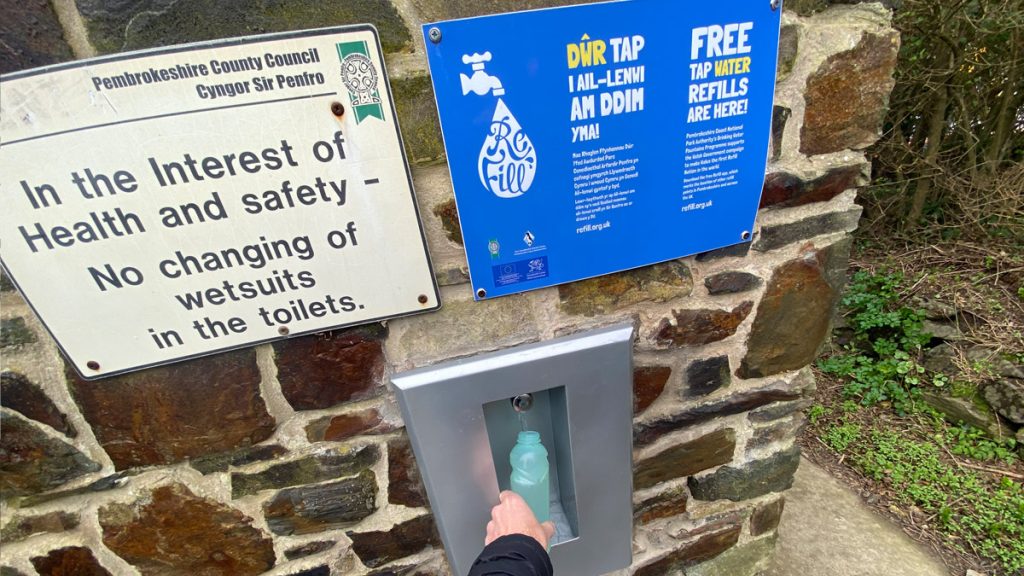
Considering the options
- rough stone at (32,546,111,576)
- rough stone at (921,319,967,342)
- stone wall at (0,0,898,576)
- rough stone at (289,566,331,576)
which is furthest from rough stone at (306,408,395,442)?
rough stone at (921,319,967,342)

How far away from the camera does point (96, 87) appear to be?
25.9 inches

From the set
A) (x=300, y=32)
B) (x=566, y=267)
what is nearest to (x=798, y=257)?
(x=566, y=267)

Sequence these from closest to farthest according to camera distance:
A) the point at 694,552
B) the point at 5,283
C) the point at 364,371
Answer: the point at 5,283 < the point at 364,371 < the point at 694,552

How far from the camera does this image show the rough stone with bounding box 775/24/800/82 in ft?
3.01

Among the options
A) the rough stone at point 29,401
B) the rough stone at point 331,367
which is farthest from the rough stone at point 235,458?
the rough stone at point 29,401

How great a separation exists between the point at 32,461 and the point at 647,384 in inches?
45.6

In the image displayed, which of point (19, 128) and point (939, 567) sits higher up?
point (19, 128)

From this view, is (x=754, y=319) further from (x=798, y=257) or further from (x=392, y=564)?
(x=392, y=564)

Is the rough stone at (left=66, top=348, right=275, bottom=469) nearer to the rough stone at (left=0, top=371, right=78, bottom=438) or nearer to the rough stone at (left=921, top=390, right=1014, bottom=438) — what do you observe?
the rough stone at (left=0, top=371, right=78, bottom=438)

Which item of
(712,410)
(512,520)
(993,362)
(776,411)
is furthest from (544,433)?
(993,362)

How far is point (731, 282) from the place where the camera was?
1.10 meters

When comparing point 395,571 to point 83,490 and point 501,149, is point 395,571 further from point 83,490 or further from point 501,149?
point 501,149

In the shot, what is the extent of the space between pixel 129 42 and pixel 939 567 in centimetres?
271

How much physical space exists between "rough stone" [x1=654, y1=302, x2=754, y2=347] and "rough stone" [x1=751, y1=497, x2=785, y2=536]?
64 cm
